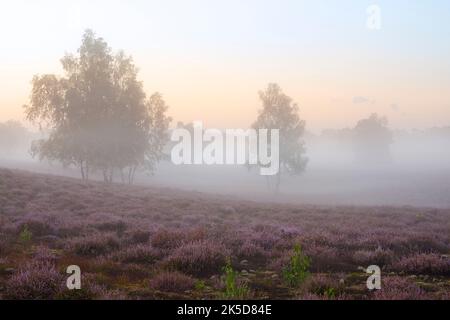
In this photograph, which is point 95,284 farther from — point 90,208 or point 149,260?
point 90,208

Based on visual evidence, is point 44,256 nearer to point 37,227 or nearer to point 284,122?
point 37,227

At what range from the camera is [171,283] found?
7.73 m

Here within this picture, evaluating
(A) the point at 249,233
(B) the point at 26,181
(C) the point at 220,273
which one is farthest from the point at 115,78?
(C) the point at 220,273

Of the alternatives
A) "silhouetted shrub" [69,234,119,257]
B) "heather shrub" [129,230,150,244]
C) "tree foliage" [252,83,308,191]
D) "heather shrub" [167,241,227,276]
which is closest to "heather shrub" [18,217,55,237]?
"silhouetted shrub" [69,234,119,257]

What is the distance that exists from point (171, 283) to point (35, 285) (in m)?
2.45

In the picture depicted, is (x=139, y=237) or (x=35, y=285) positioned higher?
(x=35, y=285)

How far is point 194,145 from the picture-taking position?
4700 inches

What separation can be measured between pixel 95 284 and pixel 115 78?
4296cm

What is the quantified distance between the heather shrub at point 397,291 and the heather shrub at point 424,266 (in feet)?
5.77

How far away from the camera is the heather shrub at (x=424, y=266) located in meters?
9.35

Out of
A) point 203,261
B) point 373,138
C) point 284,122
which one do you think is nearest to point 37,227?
point 203,261

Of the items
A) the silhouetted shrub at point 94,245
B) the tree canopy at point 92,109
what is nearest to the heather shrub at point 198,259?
the silhouetted shrub at point 94,245

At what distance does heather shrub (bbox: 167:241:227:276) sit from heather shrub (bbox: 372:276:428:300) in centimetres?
377

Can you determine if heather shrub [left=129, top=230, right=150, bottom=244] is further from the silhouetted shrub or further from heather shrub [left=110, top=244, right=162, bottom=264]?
heather shrub [left=110, top=244, right=162, bottom=264]
